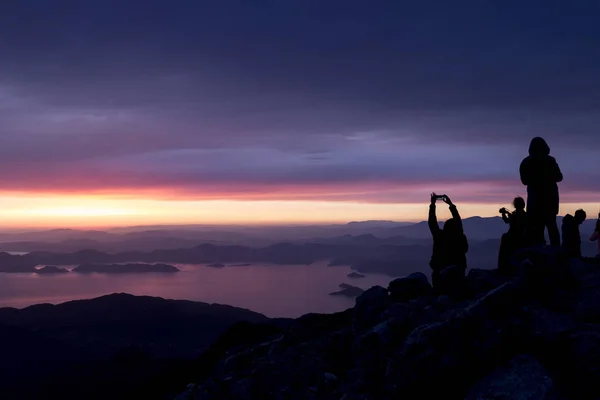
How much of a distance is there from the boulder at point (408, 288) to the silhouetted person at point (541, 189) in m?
5.41

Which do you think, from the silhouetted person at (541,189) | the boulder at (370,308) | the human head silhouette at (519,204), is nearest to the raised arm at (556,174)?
the silhouetted person at (541,189)

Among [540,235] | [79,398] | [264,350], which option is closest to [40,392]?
[79,398]

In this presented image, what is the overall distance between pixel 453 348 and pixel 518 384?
1.52 m

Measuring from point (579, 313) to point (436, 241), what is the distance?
8.06m

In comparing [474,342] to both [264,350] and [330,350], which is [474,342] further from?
[264,350]

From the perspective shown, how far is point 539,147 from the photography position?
1902 cm

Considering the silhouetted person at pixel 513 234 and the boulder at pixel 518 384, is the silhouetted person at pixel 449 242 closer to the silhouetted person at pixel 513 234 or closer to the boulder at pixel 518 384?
the silhouetted person at pixel 513 234

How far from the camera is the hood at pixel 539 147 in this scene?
18984mm

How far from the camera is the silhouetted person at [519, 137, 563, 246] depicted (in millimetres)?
19141

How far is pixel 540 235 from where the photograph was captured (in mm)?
19484

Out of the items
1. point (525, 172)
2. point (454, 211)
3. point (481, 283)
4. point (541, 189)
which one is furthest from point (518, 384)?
point (525, 172)

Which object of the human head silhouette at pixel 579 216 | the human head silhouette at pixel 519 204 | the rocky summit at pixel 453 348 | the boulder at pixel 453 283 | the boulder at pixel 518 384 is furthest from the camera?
the human head silhouette at pixel 579 216

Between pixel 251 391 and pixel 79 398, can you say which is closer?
pixel 251 391

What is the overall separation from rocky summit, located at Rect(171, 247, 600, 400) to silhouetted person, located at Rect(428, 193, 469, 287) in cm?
104
